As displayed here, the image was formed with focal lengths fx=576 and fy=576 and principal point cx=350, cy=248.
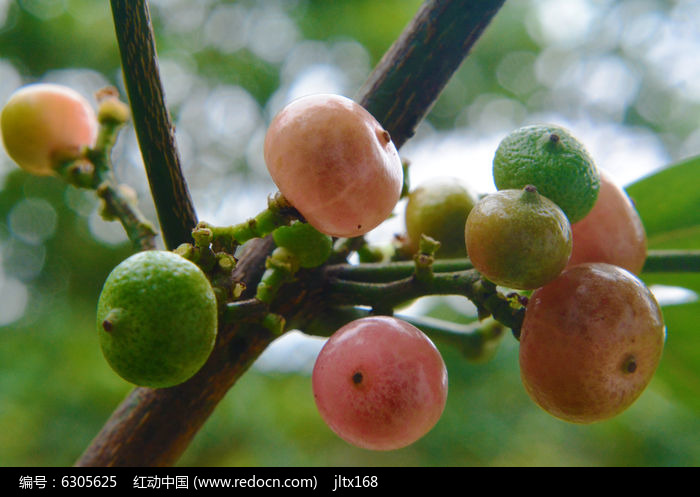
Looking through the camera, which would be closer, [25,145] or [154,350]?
[154,350]

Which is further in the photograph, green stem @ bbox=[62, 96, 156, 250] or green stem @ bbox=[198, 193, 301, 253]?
green stem @ bbox=[62, 96, 156, 250]

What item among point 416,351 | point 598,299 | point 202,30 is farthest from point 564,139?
point 202,30

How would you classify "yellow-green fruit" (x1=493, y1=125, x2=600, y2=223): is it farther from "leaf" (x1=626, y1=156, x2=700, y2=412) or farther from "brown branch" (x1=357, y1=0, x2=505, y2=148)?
"leaf" (x1=626, y1=156, x2=700, y2=412)

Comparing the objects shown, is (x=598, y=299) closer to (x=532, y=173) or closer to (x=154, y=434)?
(x=532, y=173)

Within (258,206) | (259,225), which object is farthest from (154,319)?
(258,206)

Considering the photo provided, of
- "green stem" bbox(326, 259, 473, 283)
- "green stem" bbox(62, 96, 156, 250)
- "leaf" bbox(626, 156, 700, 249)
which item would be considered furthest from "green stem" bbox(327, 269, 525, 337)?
"leaf" bbox(626, 156, 700, 249)

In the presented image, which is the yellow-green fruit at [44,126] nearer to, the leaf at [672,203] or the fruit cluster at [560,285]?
the fruit cluster at [560,285]
